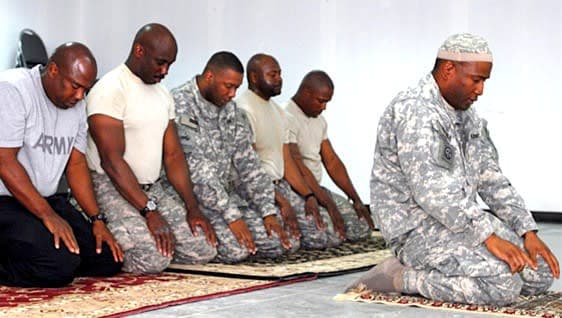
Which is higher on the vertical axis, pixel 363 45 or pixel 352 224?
pixel 363 45

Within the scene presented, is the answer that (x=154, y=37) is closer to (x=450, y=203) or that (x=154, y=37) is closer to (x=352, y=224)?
(x=450, y=203)

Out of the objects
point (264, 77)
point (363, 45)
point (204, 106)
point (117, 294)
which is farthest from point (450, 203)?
point (363, 45)

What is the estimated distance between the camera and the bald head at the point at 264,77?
611 cm

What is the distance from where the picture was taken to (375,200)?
4047 mm

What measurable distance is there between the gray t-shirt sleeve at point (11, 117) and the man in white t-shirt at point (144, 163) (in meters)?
0.57

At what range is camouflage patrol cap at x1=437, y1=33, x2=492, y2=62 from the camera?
12.6 ft

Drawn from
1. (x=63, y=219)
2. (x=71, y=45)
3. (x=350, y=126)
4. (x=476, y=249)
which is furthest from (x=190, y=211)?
(x=350, y=126)

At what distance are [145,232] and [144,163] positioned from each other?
1.27ft

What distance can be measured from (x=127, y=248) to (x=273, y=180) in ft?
5.34

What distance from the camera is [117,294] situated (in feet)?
13.1

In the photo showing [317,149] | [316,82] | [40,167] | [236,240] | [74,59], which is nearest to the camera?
[74,59]

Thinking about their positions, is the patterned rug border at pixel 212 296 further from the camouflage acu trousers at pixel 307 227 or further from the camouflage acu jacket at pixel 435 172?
the camouflage acu trousers at pixel 307 227

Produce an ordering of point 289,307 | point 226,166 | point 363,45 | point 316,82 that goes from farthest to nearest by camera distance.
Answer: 1. point 363,45
2. point 316,82
3. point 226,166
4. point 289,307

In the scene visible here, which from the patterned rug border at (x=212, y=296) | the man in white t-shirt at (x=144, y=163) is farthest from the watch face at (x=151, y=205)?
the patterned rug border at (x=212, y=296)
